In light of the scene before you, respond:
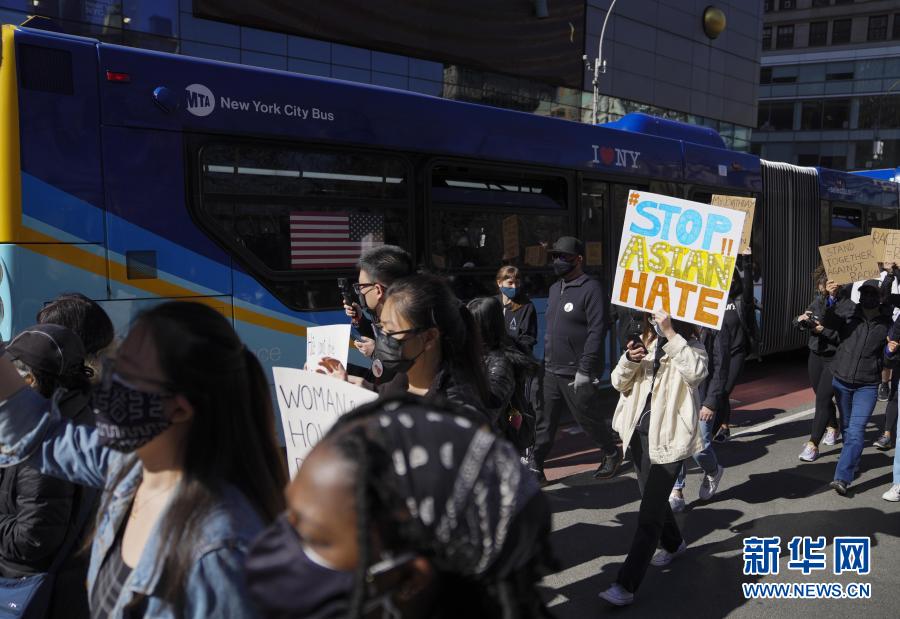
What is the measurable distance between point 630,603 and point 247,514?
9.82 feet

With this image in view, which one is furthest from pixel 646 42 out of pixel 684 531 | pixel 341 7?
pixel 684 531

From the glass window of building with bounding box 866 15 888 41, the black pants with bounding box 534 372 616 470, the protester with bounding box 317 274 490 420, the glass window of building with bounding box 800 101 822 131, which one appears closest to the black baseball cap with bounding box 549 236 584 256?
the black pants with bounding box 534 372 616 470

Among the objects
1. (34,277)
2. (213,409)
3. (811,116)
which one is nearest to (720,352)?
(34,277)

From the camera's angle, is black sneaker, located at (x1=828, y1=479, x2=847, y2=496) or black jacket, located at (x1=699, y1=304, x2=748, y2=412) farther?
black jacket, located at (x1=699, y1=304, x2=748, y2=412)

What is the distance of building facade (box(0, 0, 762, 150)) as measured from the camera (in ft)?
45.0

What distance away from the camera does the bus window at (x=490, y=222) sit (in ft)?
20.9

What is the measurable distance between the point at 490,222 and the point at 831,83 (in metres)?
56.4

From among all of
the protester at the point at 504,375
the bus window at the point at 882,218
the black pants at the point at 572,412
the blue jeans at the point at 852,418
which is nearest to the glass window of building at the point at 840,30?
the bus window at the point at 882,218

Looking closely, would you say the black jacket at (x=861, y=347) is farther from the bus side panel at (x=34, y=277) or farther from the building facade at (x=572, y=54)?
the building facade at (x=572, y=54)

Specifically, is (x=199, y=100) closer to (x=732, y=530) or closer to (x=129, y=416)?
(x=129, y=416)

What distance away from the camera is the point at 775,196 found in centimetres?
1080

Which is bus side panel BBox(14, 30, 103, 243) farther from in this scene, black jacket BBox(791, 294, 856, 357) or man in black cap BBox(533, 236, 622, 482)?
black jacket BBox(791, 294, 856, 357)

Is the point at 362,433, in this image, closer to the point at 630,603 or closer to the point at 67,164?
the point at 630,603

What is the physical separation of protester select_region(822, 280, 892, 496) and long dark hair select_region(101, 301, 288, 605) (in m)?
5.36
